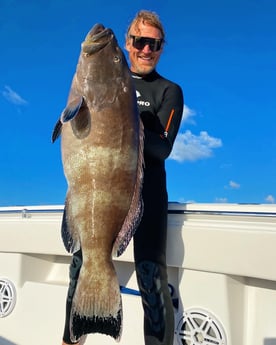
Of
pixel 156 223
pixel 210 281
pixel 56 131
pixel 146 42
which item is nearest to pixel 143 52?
pixel 146 42

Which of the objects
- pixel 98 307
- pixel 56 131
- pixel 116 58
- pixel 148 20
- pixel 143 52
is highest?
pixel 148 20

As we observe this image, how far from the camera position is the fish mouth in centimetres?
214

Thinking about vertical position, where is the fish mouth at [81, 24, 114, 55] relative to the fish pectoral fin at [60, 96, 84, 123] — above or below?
above

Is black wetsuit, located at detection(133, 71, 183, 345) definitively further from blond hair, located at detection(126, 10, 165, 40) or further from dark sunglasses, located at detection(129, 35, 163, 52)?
blond hair, located at detection(126, 10, 165, 40)

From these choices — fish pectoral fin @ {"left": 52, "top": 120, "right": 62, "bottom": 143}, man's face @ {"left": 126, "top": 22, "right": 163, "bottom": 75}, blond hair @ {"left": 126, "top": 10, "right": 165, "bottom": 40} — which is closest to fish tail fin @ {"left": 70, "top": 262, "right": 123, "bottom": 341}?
fish pectoral fin @ {"left": 52, "top": 120, "right": 62, "bottom": 143}

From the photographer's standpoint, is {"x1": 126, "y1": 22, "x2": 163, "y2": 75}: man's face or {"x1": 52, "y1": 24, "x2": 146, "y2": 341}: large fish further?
{"x1": 126, "y1": 22, "x2": 163, "y2": 75}: man's face

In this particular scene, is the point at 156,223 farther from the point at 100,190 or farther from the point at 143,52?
the point at 143,52

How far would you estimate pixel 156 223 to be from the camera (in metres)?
2.47

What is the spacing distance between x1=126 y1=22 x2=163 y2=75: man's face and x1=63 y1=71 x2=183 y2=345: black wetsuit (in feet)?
0.78

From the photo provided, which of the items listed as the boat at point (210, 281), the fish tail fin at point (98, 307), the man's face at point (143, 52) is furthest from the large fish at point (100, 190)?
the man's face at point (143, 52)

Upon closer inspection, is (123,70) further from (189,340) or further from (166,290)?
(189,340)

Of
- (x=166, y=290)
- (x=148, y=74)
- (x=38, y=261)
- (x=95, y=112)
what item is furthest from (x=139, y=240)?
(x=38, y=261)

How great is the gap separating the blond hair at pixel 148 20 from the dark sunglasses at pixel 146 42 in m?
0.09

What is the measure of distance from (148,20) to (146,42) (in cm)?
21
